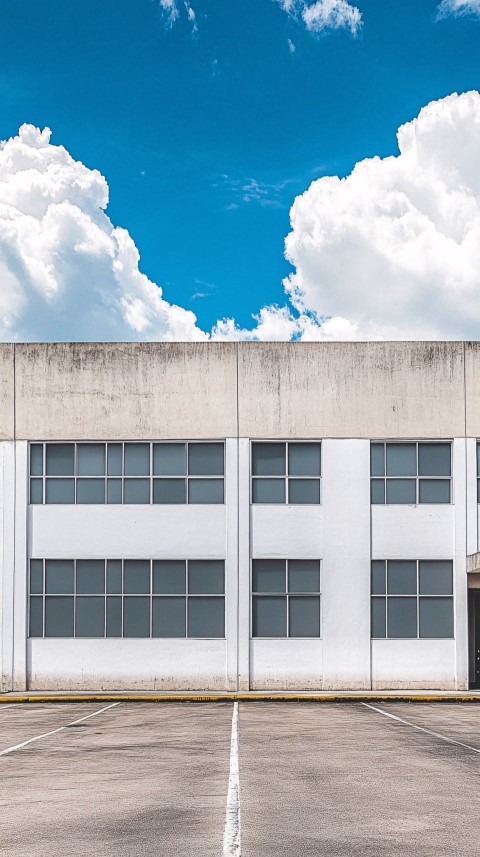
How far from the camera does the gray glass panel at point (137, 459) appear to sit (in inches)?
1032

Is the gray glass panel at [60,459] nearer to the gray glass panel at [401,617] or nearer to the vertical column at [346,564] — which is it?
the vertical column at [346,564]

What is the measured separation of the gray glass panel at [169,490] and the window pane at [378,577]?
5314 millimetres

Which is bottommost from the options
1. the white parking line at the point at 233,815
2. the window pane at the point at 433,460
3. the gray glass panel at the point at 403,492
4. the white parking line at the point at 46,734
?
the white parking line at the point at 46,734

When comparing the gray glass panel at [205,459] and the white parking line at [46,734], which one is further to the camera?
the gray glass panel at [205,459]

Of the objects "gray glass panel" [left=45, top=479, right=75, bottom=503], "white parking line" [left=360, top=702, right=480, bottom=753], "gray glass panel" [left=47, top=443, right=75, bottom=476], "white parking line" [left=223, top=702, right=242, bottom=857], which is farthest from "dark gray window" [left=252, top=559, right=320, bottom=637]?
"white parking line" [left=223, top=702, right=242, bottom=857]

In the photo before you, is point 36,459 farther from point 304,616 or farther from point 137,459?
point 304,616

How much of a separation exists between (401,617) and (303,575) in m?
2.74

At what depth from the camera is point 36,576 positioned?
26281 millimetres

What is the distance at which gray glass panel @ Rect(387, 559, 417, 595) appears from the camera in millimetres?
25906

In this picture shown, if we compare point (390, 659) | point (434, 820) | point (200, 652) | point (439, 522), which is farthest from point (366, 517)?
point (434, 820)

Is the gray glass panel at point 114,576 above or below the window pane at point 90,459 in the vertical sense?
below

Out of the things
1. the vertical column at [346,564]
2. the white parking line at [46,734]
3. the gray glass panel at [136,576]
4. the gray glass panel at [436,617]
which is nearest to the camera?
the white parking line at [46,734]

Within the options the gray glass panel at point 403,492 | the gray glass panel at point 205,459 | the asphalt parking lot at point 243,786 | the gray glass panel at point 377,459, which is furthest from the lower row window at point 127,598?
the asphalt parking lot at point 243,786

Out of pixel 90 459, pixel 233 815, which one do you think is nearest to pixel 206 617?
pixel 90 459
